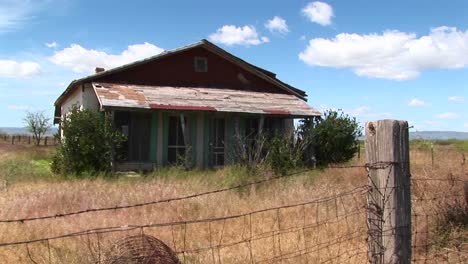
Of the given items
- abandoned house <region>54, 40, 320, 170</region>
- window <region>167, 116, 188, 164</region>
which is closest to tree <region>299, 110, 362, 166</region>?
abandoned house <region>54, 40, 320, 170</region>

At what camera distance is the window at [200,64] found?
64.3ft

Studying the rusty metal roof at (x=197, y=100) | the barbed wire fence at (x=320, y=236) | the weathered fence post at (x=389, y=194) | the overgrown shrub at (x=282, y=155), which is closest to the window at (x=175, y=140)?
the rusty metal roof at (x=197, y=100)

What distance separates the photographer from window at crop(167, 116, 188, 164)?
17478 millimetres

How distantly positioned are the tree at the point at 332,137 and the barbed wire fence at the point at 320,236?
9.76 m

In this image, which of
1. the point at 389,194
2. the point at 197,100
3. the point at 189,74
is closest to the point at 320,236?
the point at 389,194

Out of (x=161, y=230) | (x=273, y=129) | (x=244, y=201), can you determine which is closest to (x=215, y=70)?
(x=273, y=129)

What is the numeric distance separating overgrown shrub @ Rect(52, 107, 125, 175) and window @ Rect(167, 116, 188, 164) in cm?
267

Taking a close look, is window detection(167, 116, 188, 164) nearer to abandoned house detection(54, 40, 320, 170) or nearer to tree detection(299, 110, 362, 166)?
abandoned house detection(54, 40, 320, 170)

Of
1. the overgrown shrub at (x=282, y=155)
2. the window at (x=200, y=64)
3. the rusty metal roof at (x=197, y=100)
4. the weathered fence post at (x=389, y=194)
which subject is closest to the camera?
the weathered fence post at (x=389, y=194)

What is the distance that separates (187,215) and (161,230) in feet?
3.37

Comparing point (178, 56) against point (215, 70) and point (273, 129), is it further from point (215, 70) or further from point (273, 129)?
point (273, 129)

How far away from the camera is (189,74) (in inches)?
766

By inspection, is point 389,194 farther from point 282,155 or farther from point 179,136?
point 179,136

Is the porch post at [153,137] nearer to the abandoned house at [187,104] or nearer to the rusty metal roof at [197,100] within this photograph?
the abandoned house at [187,104]
